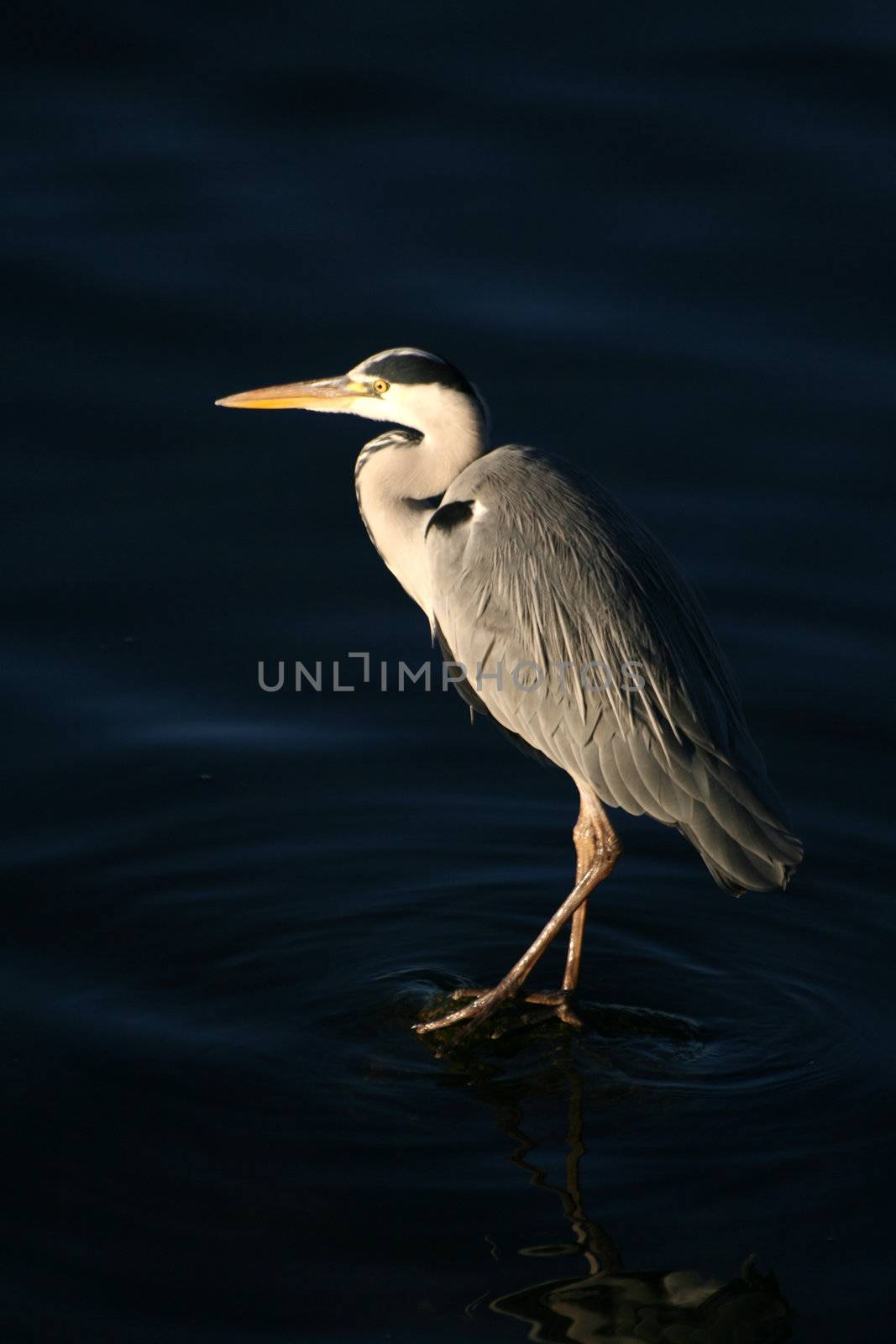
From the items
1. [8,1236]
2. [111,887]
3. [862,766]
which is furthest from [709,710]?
[8,1236]

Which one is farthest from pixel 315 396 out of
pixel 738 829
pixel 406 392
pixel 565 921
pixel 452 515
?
pixel 738 829

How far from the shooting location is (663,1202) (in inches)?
195

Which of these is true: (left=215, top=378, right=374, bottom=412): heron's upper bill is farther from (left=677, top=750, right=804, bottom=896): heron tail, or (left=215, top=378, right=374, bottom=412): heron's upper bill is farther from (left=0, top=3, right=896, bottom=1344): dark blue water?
(left=677, top=750, right=804, bottom=896): heron tail

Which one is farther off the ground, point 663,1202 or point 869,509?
point 869,509

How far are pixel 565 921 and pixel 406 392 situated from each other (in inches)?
67.1

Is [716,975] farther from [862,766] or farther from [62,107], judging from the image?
[62,107]

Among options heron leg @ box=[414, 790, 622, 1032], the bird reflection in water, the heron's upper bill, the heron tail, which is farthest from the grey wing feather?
the bird reflection in water

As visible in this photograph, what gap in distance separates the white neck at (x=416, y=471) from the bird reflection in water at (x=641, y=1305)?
2.35m

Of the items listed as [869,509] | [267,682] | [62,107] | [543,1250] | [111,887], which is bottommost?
[543,1250]

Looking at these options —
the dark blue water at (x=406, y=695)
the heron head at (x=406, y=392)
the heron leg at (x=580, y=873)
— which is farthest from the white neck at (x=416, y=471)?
the dark blue water at (x=406, y=695)

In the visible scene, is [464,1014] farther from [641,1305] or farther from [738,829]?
[641,1305]

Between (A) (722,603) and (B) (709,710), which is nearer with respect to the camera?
(B) (709,710)

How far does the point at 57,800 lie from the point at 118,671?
0.88 meters

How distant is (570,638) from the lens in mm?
5934
